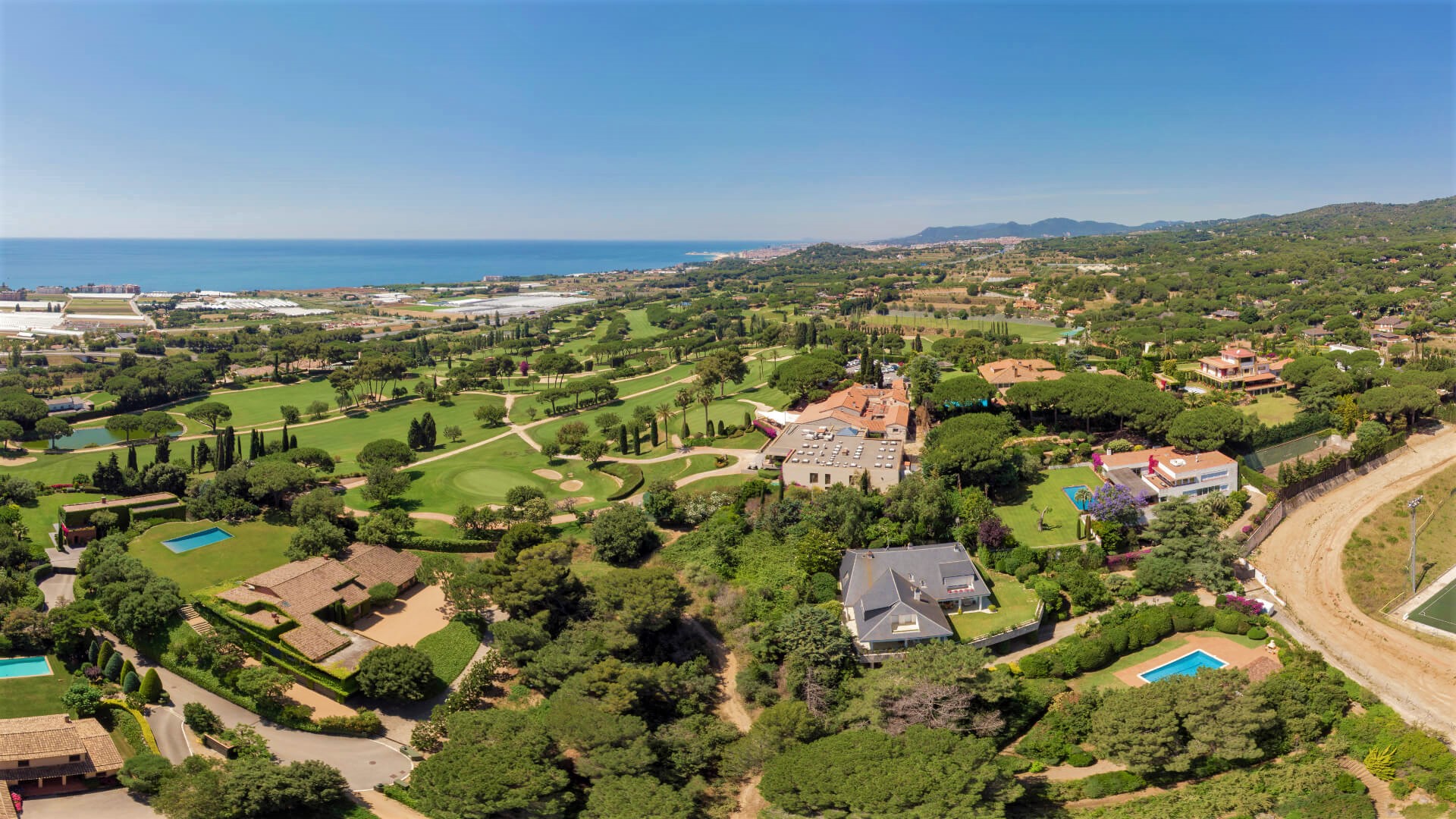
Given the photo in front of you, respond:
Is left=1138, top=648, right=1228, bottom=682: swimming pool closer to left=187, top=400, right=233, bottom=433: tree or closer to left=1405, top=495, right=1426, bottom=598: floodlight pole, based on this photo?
left=1405, top=495, right=1426, bottom=598: floodlight pole

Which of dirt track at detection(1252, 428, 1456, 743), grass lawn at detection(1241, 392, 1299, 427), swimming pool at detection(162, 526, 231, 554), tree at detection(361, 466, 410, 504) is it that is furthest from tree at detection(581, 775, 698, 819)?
grass lawn at detection(1241, 392, 1299, 427)

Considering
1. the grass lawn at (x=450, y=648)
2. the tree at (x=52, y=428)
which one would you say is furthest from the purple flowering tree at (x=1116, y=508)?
the tree at (x=52, y=428)

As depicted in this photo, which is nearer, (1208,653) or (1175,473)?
(1208,653)

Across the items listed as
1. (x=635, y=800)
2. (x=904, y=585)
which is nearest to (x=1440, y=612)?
(x=904, y=585)

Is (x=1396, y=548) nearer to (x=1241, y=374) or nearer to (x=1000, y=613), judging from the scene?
(x=1000, y=613)

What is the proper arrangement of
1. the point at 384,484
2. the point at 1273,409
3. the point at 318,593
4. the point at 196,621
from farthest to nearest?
the point at 1273,409
the point at 384,484
the point at 318,593
the point at 196,621

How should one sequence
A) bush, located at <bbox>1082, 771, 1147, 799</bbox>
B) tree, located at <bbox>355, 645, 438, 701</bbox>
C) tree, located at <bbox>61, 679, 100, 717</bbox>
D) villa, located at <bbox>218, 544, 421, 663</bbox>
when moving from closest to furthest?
bush, located at <bbox>1082, 771, 1147, 799</bbox>
tree, located at <bbox>61, 679, 100, 717</bbox>
tree, located at <bbox>355, 645, 438, 701</bbox>
villa, located at <bbox>218, 544, 421, 663</bbox>
